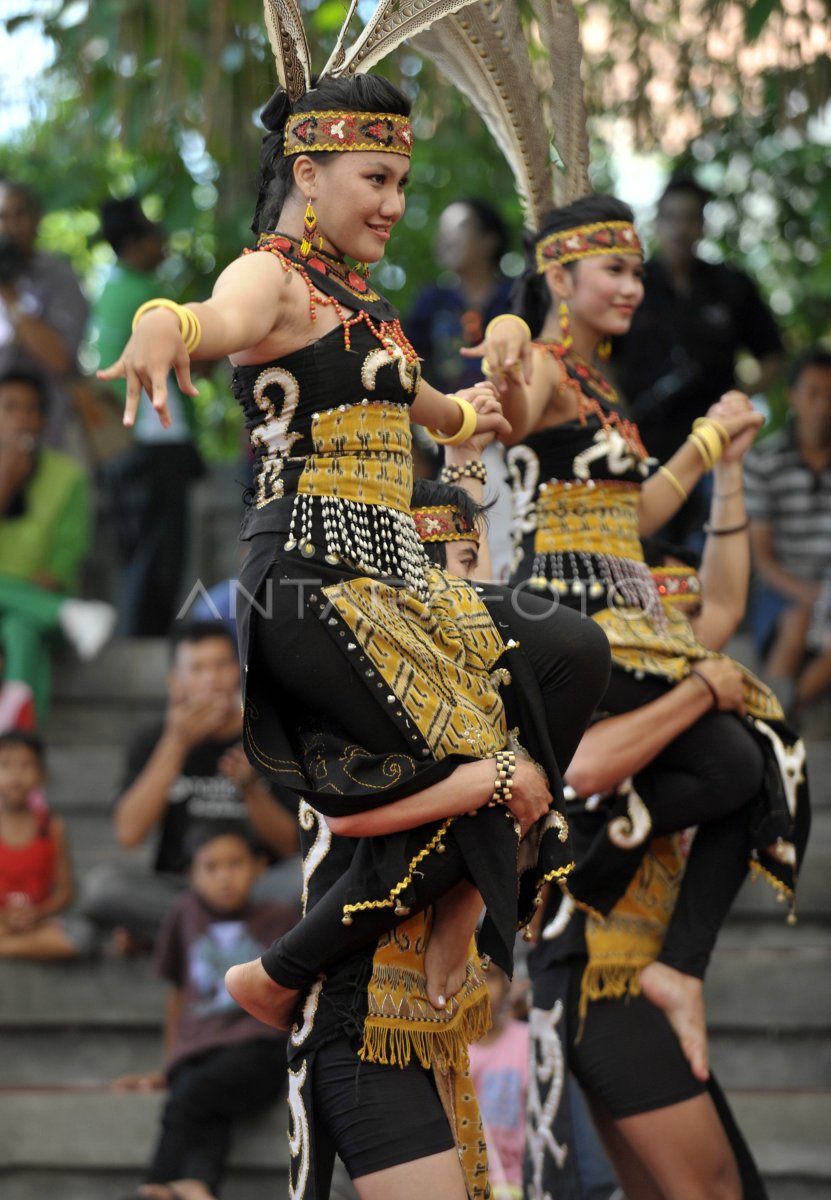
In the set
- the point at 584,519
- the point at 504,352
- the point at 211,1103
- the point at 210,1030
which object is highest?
the point at 504,352

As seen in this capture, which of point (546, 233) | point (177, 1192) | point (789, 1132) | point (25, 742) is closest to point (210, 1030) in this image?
point (177, 1192)

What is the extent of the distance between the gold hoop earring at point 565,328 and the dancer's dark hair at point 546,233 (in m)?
0.09

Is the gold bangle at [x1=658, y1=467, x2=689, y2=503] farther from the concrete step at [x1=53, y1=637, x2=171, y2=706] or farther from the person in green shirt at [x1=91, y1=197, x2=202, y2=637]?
the concrete step at [x1=53, y1=637, x2=171, y2=706]

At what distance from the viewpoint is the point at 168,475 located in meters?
8.30

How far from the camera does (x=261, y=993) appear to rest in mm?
3277

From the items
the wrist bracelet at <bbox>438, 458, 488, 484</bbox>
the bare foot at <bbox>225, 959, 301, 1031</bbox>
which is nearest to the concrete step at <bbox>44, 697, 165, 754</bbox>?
the wrist bracelet at <bbox>438, 458, 488, 484</bbox>

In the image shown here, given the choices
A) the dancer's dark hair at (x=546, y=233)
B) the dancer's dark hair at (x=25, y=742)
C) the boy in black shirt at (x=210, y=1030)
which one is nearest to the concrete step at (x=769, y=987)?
the boy in black shirt at (x=210, y=1030)

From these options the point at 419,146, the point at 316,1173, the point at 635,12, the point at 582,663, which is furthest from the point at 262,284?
the point at 419,146

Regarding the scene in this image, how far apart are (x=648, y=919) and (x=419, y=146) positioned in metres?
6.00

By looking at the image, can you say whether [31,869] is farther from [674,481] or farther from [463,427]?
[463,427]

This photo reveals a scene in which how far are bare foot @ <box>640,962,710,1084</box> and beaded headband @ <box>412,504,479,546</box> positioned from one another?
1190mm

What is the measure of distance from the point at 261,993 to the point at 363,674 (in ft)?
2.26

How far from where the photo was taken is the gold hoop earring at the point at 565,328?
4.16 m

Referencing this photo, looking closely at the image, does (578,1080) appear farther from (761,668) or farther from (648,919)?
(761,668)
